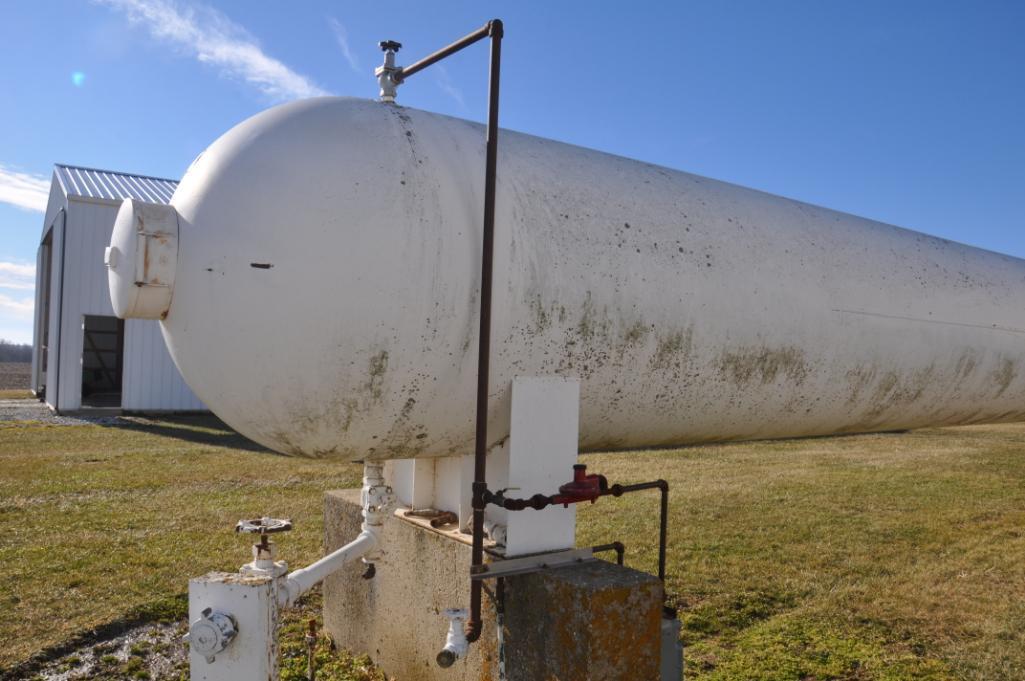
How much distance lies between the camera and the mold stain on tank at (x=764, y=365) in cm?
304

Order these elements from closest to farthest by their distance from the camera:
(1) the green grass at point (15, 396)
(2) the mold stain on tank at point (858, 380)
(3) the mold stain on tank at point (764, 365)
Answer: (3) the mold stain on tank at point (764, 365), (2) the mold stain on tank at point (858, 380), (1) the green grass at point (15, 396)

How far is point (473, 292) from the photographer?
2.46 metres

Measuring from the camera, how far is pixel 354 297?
2297 mm

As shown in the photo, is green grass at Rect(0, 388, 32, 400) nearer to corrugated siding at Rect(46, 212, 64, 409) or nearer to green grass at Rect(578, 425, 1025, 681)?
corrugated siding at Rect(46, 212, 64, 409)

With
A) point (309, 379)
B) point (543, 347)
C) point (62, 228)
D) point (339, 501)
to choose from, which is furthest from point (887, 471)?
point (62, 228)

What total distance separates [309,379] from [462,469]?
1.01 m

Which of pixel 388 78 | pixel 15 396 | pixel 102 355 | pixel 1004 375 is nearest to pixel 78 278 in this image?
pixel 102 355

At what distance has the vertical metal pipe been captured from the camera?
7.78 ft

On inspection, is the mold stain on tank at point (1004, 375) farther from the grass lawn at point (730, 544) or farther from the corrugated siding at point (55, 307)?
the corrugated siding at point (55, 307)

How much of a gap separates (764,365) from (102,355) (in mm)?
25815

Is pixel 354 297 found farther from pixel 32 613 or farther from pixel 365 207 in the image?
pixel 32 613

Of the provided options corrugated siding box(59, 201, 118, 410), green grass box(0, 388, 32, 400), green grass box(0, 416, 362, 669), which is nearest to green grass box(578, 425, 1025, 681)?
green grass box(0, 416, 362, 669)

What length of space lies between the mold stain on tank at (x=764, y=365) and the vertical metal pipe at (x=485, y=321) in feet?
3.61

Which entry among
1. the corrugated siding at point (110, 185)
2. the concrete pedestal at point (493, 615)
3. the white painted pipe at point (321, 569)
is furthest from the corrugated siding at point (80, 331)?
the white painted pipe at point (321, 569)
